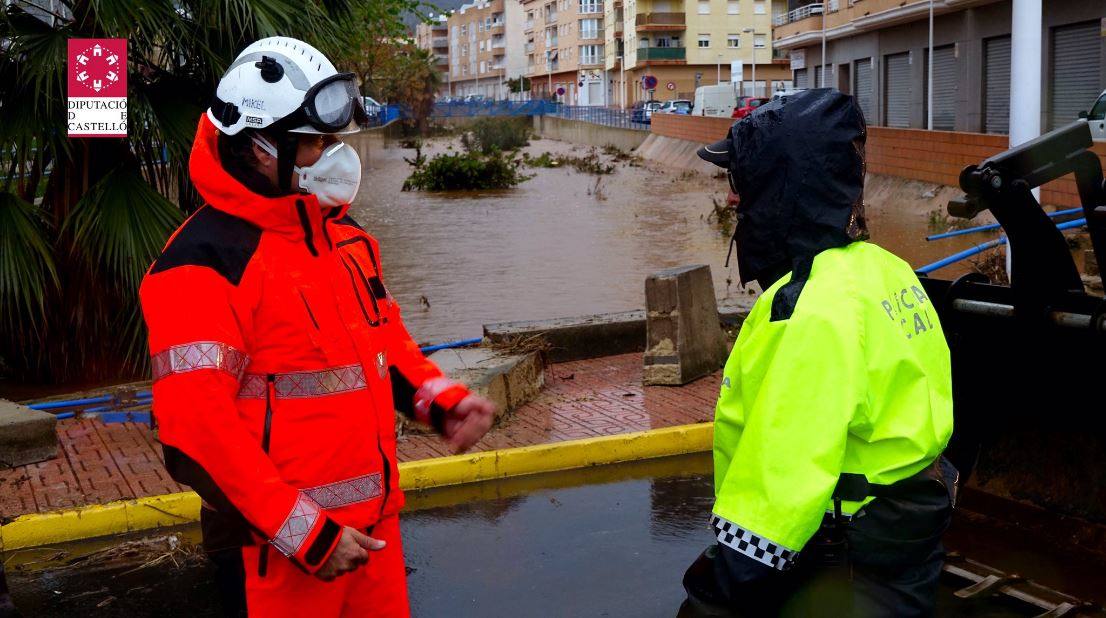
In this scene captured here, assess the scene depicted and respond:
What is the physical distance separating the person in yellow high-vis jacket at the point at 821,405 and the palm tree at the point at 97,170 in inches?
251

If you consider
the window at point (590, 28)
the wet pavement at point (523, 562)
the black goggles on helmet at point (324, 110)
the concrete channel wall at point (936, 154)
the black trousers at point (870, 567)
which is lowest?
the wet pavement at point (523, 562)

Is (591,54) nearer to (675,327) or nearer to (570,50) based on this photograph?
(570,50)

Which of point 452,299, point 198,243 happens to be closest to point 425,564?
point 198,243

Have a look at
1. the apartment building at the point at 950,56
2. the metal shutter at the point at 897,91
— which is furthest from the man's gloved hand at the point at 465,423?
the metal shutter at the point at 897,91

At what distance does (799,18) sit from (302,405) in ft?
168

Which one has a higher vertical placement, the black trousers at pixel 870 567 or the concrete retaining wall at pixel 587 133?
the concrete retaining wall at pixel 587 133

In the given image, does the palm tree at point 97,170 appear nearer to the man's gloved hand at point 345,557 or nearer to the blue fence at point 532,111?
the man's gloved hand at point 345,557

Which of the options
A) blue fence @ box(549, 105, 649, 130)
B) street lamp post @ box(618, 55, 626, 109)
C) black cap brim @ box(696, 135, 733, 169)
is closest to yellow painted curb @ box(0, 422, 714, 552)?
black cap brim @ box(696, 135, 733, 169)

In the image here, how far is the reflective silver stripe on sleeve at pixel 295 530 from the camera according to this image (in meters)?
2.42

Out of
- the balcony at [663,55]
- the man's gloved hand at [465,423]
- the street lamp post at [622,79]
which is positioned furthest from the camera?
the street lamp post at [622,79]

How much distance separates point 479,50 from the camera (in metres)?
152

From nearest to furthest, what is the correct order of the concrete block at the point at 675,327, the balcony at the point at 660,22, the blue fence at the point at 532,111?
the concrete block at the point at 675,327
the blue fence at the point at 532,111
the balcony at the point at 660,22

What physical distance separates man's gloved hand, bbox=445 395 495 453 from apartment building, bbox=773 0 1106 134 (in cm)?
2560

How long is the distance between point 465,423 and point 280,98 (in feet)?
2.83
